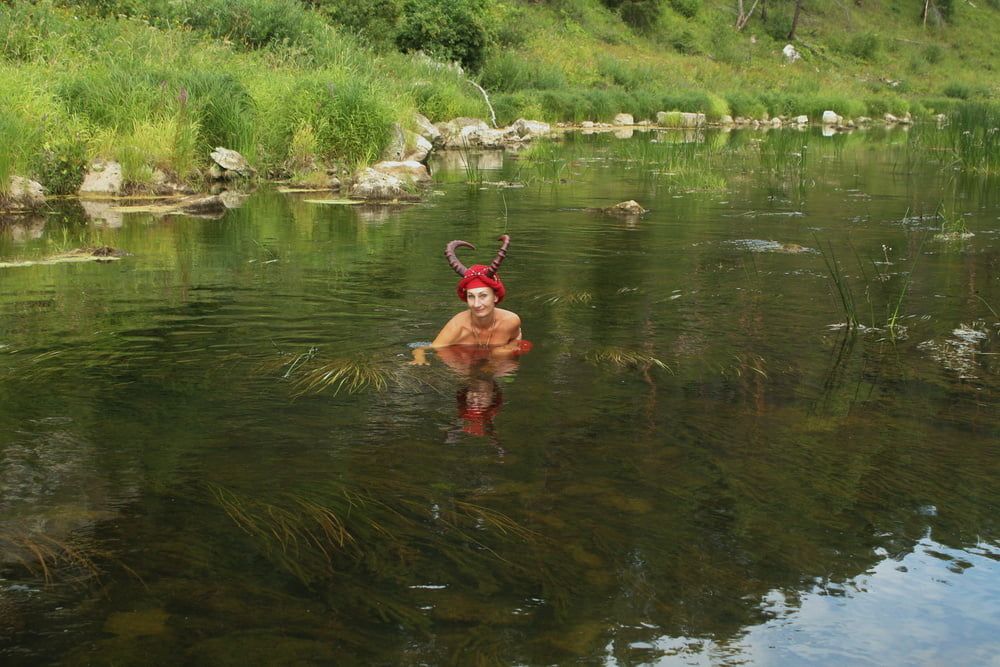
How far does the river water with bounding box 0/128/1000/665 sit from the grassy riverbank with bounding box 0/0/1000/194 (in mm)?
6189

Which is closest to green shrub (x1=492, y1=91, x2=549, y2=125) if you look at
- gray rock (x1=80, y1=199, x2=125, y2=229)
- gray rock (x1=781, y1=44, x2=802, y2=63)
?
gray rock (x1=80, y1=199, x2=125, y2=229)

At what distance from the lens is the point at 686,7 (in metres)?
60.7

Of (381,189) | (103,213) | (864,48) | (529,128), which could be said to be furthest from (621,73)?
(103,213)

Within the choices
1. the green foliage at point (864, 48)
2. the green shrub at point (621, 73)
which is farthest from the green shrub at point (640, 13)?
the green foliage at point (864, 48)

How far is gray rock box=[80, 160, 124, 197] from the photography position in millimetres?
15703

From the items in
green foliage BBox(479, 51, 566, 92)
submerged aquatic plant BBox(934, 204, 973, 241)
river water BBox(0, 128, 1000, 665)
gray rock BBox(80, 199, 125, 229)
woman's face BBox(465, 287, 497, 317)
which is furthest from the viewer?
green foliage BBox(479, 51, 566, 92)

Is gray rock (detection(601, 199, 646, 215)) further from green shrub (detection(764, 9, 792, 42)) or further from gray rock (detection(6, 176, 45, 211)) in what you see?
green shrub (detection(764, 9, 792, 42))

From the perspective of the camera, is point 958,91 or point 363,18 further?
point 958,91

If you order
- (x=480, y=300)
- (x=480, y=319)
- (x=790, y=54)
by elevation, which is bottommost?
(x=480, y=319)

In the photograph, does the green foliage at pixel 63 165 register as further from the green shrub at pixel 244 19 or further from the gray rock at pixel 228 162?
the green shrub at pixel 244 19

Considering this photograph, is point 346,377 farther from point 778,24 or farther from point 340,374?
point 778,24

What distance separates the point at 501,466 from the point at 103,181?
12463mm

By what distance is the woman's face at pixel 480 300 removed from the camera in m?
7.26

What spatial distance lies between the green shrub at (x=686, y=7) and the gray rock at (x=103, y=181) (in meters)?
49.8
